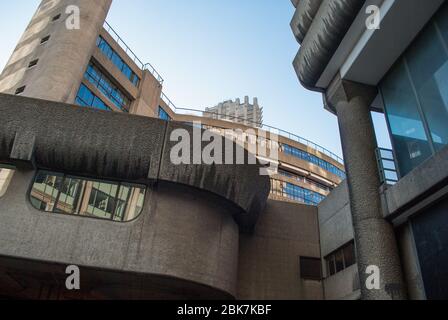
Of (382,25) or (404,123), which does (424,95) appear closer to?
(404,123)

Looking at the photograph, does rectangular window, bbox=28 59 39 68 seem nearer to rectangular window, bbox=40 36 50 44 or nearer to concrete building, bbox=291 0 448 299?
rectangular window, bbox=40 36 50 44

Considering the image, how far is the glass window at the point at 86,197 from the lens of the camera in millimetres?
10844

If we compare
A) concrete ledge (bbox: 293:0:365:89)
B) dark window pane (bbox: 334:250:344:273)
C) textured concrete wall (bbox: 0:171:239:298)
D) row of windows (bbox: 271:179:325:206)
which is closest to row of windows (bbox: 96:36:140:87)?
row of windows (bbox: 271:179:325:206)

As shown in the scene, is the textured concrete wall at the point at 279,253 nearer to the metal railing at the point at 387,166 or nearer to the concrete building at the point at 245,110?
the metal railing at the point at 387,166

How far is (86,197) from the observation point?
1109cm

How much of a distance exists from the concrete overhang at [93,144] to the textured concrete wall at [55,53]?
10357 mm

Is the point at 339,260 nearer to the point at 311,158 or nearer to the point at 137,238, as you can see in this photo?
the point at 137,238

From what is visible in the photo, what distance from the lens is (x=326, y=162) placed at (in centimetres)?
4859

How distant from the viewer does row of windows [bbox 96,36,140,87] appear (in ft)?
93.6

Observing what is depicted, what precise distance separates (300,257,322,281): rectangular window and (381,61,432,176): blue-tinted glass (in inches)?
258

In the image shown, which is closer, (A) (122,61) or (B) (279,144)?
(A) (122,61)

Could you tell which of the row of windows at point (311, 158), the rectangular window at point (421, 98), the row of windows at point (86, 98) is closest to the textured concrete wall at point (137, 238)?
the rectangular window at point (421, 98)
